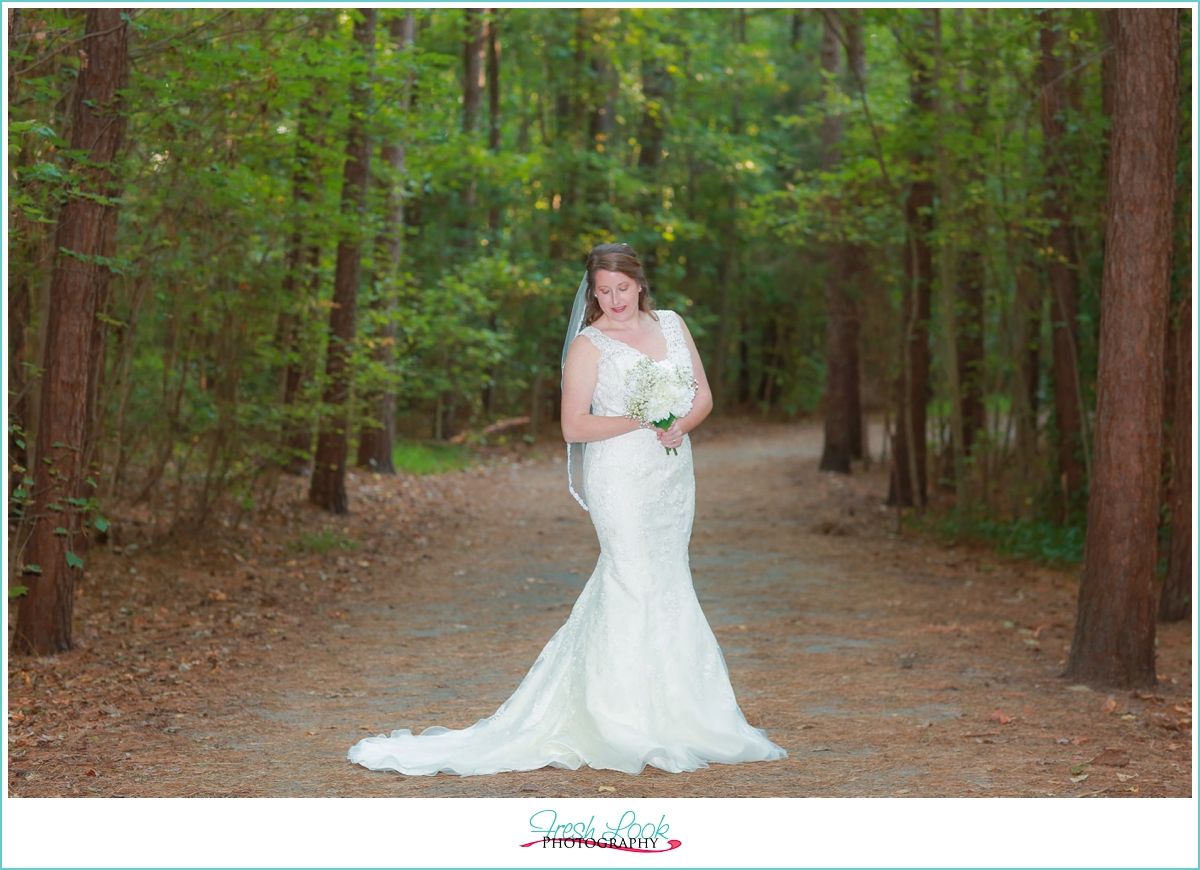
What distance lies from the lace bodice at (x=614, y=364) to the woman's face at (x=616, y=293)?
0.41ft

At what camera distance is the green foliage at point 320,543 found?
35.4 ft

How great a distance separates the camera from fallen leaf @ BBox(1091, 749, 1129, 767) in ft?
16.4

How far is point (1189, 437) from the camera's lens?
26.7ft

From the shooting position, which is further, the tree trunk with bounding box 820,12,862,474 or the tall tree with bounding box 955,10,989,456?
the tree trunk with bounding box 820,12,862,474

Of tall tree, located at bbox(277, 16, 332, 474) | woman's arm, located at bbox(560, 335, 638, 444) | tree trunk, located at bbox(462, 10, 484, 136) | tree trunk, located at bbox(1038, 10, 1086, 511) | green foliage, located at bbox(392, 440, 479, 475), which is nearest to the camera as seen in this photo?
woman's arm, located at bbox(560, 335, 638, 444)

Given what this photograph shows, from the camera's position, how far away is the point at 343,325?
12.5m

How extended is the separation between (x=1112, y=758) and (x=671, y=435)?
8.07 feet

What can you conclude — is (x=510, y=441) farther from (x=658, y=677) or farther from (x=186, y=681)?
(x=658, y=677)

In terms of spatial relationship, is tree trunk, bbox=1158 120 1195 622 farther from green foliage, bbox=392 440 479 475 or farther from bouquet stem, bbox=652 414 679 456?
green foliage, bbox=392 440 479 475

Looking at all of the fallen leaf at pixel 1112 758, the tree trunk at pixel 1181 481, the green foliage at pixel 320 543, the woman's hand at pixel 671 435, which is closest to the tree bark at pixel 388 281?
the green foliage at pixel 320 543

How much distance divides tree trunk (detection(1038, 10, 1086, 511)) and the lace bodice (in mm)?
5873

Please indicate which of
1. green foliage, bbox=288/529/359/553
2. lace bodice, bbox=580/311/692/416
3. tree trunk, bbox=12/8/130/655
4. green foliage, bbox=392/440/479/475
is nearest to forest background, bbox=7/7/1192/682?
tree trunk, bbox=12/8/130/655

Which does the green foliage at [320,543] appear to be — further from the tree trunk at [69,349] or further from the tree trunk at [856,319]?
the tree trunk at [856,319]

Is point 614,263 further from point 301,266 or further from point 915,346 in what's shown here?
point 915,346
